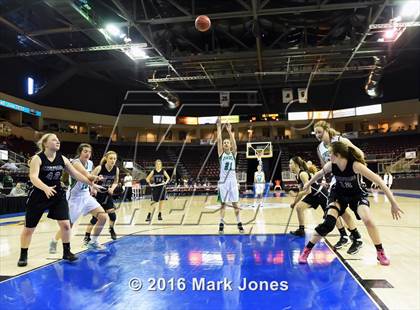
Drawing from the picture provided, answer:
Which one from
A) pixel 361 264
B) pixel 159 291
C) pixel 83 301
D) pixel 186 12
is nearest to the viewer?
pixel 83 301

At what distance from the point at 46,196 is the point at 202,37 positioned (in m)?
16.4

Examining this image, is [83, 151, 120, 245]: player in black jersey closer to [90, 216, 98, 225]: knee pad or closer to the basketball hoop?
[90, 216, 98, 225]: knee pad

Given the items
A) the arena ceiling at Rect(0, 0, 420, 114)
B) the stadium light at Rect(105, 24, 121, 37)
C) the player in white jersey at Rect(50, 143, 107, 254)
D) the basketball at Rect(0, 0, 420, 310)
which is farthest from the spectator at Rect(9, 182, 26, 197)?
the player in white jersey at Rect(50, 143, 107, 254)

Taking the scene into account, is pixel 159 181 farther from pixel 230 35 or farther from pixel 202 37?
pixel 202 37

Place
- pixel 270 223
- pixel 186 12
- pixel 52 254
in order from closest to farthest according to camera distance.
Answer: pixel 52 254 → pixel 270 223 → pixel 186 12

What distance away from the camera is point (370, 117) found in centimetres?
3347

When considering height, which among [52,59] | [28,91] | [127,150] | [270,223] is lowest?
[270,223]

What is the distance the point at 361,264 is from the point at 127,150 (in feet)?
102

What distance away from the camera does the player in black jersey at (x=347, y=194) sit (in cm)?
439

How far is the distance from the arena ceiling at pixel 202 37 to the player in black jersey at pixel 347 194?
11489mm

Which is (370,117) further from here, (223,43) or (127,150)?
(127,150)

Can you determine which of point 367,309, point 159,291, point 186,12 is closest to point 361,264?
point 367,309

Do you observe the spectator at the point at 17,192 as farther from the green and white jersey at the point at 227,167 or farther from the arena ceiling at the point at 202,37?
the green and white jersey at the point at 227,167

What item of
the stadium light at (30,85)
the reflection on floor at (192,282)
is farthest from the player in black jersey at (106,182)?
the stadium light at (30,85)
